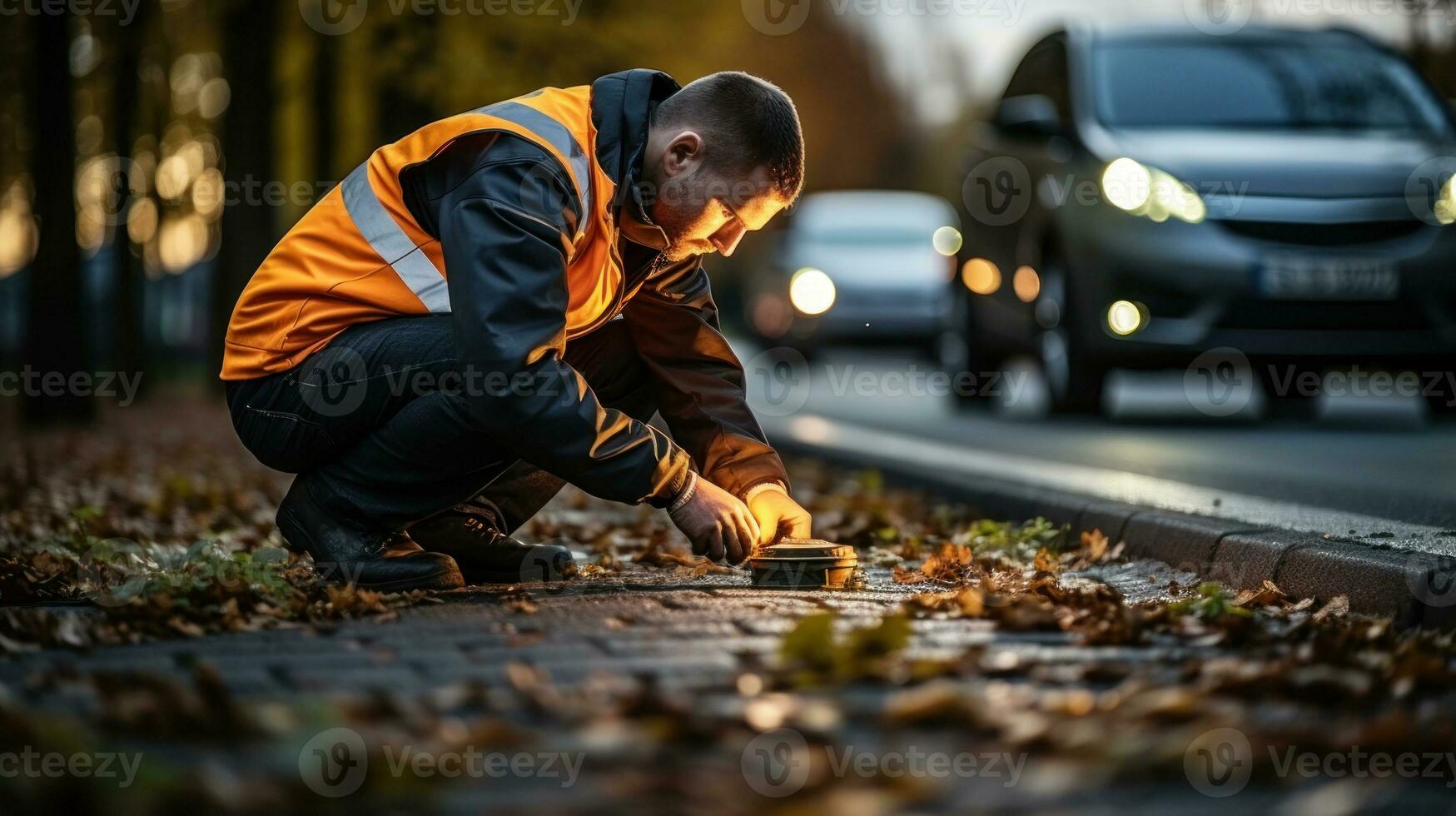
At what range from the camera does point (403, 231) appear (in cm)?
426

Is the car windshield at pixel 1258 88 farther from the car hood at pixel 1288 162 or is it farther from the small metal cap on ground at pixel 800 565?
the small metal cap on ground at pixel 800 565

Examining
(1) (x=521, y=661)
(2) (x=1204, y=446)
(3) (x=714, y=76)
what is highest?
(3) (x=714, y=76)

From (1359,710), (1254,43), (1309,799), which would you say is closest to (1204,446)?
(1254,43)

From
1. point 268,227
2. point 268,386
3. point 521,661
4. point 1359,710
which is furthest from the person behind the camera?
point 268,227

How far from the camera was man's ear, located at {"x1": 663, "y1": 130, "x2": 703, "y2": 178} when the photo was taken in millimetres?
4164

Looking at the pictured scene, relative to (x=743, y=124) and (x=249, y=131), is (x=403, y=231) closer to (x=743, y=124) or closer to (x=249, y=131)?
(x=743, y=124)

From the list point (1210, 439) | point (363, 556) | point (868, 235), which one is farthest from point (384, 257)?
point (868, 235)

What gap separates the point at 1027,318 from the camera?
10703 millimetres

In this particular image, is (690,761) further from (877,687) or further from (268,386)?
(268,386)

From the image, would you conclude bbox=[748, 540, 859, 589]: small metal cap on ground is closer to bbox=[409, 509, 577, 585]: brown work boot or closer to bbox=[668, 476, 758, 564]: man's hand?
bbox=[668, 476, 758, 564]: man's hand

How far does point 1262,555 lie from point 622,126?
2.00 metres

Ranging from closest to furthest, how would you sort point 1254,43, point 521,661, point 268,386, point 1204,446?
point 521,661
point 268,386
point 1204,446
point 1254,43

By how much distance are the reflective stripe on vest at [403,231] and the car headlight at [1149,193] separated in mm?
5785

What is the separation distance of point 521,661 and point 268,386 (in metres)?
1.45
